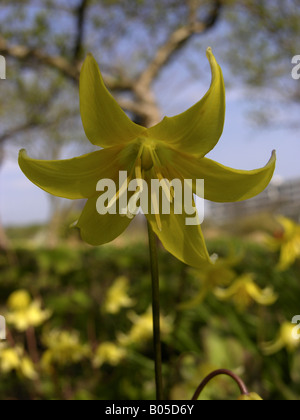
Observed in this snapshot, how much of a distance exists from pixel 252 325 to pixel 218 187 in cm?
235

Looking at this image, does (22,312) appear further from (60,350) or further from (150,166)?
(150,166)

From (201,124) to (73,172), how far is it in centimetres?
20

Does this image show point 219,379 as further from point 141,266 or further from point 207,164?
point 141,266

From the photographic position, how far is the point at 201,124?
1.78 ft

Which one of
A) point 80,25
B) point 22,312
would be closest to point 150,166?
point 22,312

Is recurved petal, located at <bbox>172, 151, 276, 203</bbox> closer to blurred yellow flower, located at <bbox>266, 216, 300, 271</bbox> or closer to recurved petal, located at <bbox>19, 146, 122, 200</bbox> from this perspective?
recurved petal, located at <bbox>19, 146, 122, 200</bbox>

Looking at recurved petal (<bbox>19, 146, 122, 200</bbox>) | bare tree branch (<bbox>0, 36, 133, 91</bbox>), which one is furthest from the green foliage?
bare tree branch (<bbox>0, 36, 133, 91</bbox>)

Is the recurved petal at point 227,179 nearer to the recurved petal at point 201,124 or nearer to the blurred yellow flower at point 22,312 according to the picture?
the recurved petal at point 201,124

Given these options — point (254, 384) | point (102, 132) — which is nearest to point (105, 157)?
point (102, 132)

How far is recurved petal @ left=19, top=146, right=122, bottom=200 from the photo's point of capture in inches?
21.1

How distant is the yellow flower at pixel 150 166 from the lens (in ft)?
1.71

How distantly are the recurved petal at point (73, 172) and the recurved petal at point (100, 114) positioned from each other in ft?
0.12

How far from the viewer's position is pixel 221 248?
14.6ft

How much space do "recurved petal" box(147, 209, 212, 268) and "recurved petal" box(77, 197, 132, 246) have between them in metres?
0.05
